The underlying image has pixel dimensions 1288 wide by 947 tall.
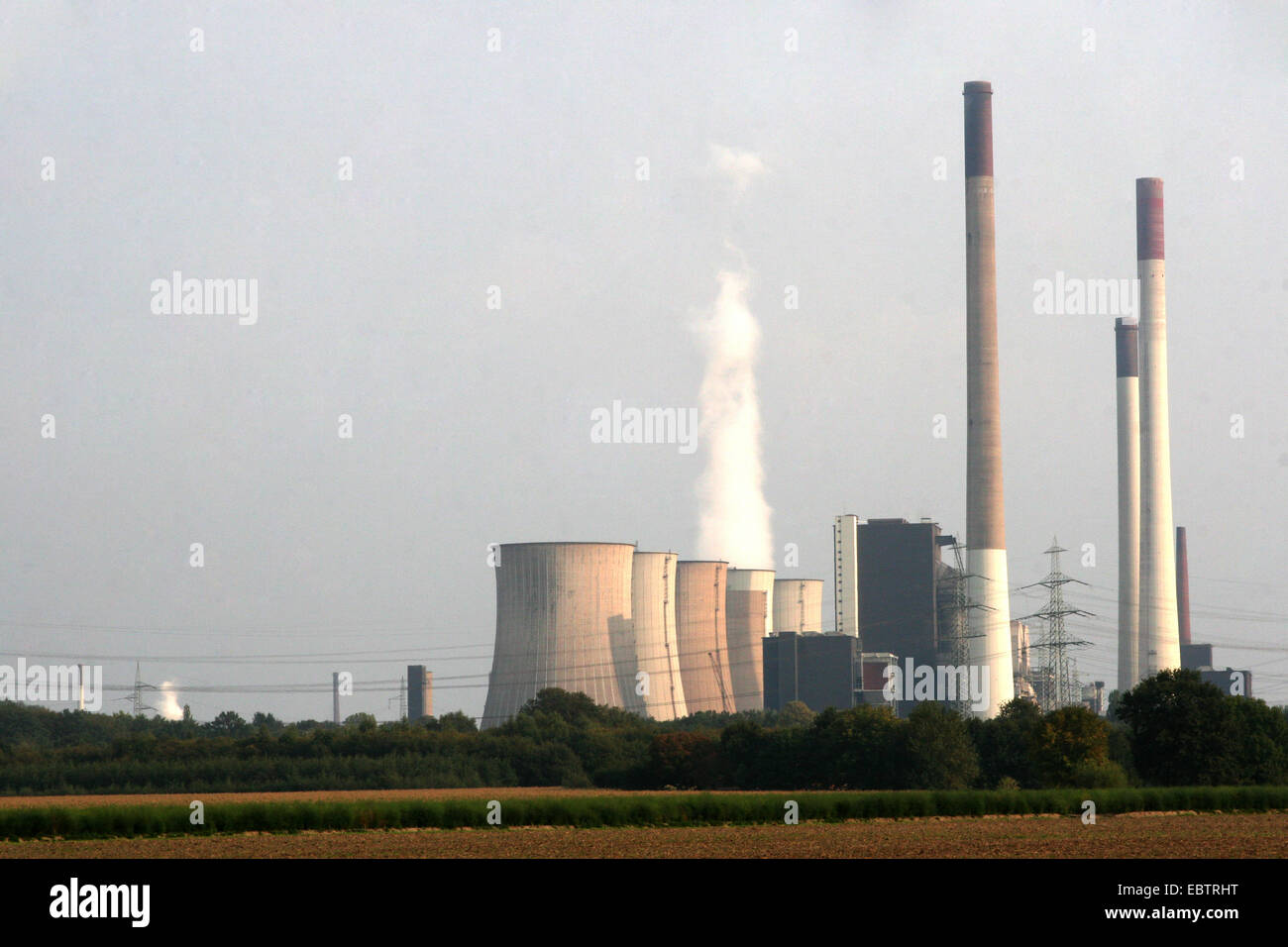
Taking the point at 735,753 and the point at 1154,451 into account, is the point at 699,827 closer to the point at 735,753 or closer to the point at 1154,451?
the point at 735,753

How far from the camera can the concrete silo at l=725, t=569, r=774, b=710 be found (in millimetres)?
68750

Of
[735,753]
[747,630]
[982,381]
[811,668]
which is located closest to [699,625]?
Result: [747,630]

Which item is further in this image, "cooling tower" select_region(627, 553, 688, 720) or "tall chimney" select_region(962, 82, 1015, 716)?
"tall chimney" select_region(962, 82, 1015, 716)

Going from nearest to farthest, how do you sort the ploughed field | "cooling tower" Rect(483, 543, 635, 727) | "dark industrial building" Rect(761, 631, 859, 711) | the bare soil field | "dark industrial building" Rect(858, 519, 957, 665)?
the bare soil field → the ploughed field → "cooling tower" Rect(483, 543, 635, 727) → "dark industrial building" Rect(761, 631, 859, 711) → "dark industrial building" Rect(858, 519, 957, 665)

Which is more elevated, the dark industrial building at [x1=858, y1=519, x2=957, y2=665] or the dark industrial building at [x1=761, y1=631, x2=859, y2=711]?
the dark industrial building at [x1=858, y1=519, x2=957, y2=665]

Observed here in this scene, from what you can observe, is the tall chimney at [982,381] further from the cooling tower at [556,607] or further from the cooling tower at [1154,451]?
the cooling tower at [556,607]

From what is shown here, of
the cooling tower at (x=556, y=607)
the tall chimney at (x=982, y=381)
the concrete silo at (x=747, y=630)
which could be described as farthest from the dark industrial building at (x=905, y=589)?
the cooling tower at (x=556, y=607)

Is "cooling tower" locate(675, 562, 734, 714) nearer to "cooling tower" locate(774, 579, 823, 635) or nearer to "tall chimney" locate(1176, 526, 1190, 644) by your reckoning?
"cooling tower" locate(774, 579, 823, 635)

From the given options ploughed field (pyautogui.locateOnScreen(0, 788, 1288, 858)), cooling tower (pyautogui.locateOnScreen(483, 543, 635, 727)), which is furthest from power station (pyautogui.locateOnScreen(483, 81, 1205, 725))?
ploughed field (pyautogui.locateOnScreen(0, 788, 1288, 858))

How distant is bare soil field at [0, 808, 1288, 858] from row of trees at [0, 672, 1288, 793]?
5.48m
